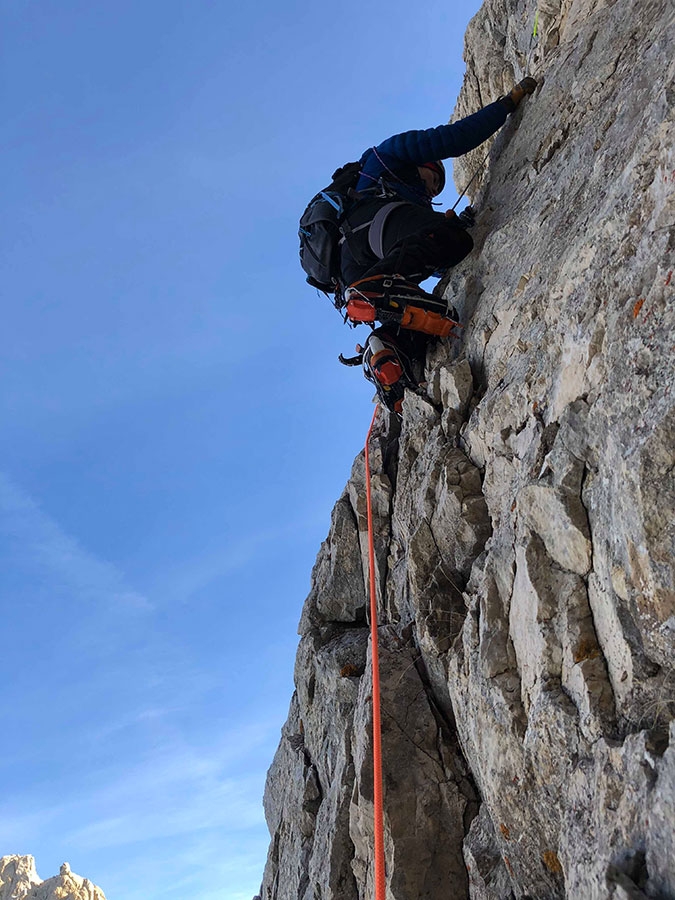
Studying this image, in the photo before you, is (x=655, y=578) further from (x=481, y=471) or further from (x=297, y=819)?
(x=297, y=819)

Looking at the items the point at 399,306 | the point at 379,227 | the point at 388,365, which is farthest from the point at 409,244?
the point at 388,365

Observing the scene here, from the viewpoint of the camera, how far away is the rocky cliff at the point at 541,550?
3.95 meters

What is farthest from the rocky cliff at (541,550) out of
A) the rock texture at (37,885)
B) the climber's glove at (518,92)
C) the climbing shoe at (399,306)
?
the rock texture at (37,885)

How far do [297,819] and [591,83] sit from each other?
10.5 m

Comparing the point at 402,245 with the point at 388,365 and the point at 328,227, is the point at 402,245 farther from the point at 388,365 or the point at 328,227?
the point at 388,365

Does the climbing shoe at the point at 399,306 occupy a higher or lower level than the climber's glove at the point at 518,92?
lower

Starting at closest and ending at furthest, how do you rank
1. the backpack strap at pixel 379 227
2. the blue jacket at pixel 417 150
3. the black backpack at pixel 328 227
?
the backpack strap at pixel 379 227 < the blue jacket at pixel 417 150 < the black backpack at pixel 328 227

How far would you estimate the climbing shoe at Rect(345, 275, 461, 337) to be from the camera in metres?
8.80

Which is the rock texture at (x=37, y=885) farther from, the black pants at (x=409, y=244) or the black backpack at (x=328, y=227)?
the black pants at (x=409, y=244)

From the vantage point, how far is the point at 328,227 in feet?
32.3

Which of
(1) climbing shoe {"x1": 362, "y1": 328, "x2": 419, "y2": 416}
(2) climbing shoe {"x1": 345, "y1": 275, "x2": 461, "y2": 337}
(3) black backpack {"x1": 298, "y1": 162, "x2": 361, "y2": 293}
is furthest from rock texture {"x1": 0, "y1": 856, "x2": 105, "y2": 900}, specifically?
(2) climbing shoe {"x1": 345, "y1": 275, "x2": 461, "y2": 337}

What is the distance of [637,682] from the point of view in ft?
12.9

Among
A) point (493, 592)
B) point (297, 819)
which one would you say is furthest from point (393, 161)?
point (297, 819)

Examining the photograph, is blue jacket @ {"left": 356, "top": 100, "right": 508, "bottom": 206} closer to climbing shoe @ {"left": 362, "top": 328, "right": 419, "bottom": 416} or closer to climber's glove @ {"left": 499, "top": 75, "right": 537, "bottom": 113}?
climber's glove @ {"left": 499, "top": 75, "right": 537, "bottom": 113}
